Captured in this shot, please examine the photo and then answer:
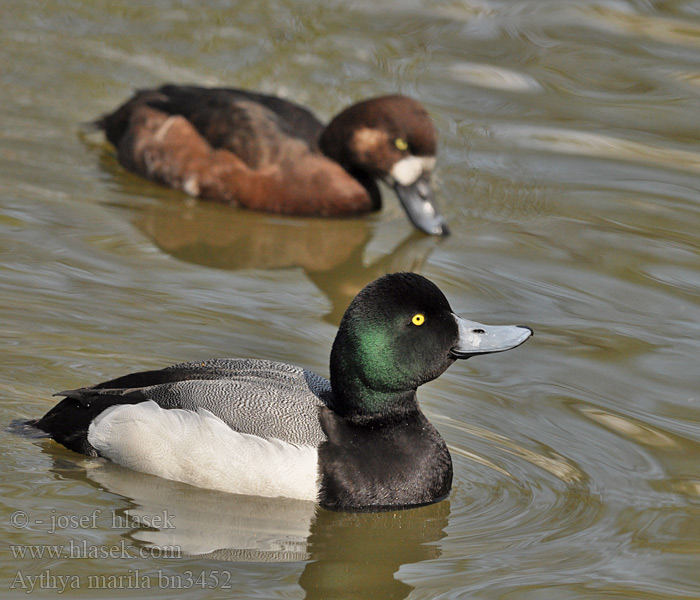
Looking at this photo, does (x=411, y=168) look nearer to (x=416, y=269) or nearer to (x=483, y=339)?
(x=416, y=269)

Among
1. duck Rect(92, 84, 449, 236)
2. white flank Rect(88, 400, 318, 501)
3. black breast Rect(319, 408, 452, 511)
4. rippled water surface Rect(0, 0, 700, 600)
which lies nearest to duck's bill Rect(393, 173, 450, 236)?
duck Rect(92, 84, 449, 236)

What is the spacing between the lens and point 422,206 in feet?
29.3

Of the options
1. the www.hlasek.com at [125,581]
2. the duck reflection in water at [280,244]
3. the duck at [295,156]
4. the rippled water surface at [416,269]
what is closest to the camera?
the www.hlasek.com at [125,581]

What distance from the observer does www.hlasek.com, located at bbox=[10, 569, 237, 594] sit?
15.4 ft

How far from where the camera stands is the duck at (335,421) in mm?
5367

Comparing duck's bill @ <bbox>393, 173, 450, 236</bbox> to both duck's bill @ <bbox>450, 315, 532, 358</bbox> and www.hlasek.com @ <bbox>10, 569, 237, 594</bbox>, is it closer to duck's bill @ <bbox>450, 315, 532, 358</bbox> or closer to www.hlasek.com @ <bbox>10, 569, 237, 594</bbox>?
duck's bill @ <bbox>450, 315, 532, 358</bbox>

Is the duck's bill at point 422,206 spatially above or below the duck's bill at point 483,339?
below

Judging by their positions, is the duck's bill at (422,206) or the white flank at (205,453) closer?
the white flank at (205,453)

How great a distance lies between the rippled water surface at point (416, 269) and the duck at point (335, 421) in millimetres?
110

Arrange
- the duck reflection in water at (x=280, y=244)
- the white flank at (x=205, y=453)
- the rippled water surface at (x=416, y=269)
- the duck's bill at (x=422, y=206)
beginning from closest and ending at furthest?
the rippled water surface at (x=416, y=269)
the white flank at (x=205, y=453)
the duck reflection in water at (x=280, y=244)
the duck's bill at (x=422, y=206)

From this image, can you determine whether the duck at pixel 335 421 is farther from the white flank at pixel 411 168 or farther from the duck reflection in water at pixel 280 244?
the white flank at pixel 411 168

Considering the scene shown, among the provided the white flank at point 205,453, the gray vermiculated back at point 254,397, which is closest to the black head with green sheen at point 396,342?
the gray vermiculated back at point 254,397

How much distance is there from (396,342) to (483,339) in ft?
1.30

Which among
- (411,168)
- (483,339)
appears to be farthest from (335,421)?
(411,168)
